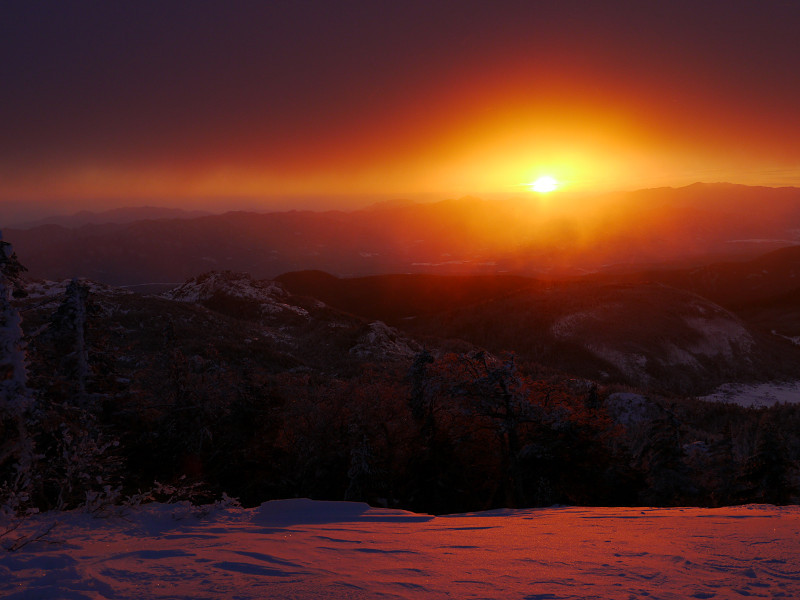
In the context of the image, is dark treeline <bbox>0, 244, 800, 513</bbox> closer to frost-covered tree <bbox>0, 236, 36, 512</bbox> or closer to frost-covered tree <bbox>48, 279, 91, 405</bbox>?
frost-covered tree <bbox>48, 279, 91, 405</bbox>

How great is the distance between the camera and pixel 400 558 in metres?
5.74

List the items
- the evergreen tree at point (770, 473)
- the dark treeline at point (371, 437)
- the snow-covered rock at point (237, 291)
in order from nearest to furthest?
the dark treeline at point (371, 437), the evergreen tree at point (770, 473), the snow-covered rock at point (237, 291)

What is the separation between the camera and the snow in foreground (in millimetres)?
4484

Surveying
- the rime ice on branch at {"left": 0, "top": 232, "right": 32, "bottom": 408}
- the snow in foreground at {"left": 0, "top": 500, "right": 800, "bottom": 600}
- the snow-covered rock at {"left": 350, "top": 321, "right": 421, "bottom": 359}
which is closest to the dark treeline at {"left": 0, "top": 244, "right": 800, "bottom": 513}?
the rime ice on branch at {"left": 0, "top": 232, "right": 32, "bottom": 408}

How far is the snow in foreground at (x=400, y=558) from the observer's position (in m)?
4.48

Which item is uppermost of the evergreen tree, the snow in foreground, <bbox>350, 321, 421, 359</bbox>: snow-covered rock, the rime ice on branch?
the rime ice on branch

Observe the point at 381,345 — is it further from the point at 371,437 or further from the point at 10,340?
the point at 10,340

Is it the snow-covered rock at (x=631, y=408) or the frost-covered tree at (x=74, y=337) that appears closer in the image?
the frost-covered tree at (x=74, y=337)

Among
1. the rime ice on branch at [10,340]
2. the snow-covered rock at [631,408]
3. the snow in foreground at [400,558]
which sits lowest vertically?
the snow-covered rock at [631,408]

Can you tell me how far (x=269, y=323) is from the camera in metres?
69.1

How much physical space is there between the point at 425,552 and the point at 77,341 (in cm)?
1415

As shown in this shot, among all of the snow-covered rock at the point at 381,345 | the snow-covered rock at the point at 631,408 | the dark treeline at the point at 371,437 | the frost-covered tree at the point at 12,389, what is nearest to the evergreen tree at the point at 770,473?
the dark treeline at the point at 371,437

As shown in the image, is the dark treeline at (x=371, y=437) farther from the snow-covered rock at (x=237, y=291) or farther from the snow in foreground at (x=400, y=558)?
the snow-covered rock at (x=237, y=291)

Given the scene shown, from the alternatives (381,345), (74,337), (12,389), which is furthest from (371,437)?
(381,345)
